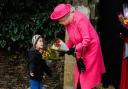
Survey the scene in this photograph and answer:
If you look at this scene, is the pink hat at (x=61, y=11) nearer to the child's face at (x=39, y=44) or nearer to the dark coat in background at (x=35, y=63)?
the child's face at (x=39, y=44)

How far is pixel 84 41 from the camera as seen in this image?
23.2 feet

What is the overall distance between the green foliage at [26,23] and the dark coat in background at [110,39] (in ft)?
4.50

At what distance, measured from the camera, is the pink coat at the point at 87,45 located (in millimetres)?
7121

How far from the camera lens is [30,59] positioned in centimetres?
768

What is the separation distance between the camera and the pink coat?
7121 mm

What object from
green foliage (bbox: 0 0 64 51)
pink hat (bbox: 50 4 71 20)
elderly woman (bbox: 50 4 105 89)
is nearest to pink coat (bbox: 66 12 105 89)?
elderly woman (bbox: 50 4 105 89)

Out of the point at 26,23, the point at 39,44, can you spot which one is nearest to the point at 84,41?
the point at 39,44

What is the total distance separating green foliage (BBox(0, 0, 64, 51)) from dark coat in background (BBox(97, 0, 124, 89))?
137 cm

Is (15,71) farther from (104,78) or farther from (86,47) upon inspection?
(86,47)

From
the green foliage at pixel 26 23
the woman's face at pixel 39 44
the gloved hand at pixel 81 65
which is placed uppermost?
the green foliage at pixel 26 23

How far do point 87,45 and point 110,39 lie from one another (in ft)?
4.25

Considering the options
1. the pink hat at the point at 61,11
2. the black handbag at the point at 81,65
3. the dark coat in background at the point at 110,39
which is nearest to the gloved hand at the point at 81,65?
the black handbag at the point at 81,65

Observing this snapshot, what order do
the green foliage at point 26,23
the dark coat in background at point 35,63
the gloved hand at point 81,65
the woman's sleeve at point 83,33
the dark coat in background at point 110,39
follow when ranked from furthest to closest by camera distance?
the green foliage at point 26,23, the dark coat in background at point 110,39, the dark coat in background at point 35,63, the gloved hand at point 81,65, the woman's sleeve at point 83,33

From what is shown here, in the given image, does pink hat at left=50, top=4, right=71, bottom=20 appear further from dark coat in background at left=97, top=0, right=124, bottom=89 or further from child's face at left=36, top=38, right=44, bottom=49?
dark coat in background at left=97, top=0, right=124, bottom=89
